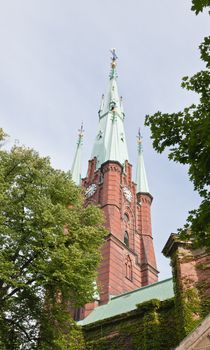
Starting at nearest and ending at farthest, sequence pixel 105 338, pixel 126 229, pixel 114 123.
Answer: pixel 105 338
pixel 126 229
pixel 114 123

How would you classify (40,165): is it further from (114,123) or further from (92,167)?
(114,123)

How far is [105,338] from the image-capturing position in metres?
20.5

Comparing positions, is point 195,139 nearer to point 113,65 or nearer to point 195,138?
point 195,138

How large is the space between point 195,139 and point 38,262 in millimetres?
8908

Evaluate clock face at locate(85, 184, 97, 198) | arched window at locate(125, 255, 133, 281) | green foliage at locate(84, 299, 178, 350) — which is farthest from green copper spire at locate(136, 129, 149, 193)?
green foliage at locate(84, 299, 178, 350)

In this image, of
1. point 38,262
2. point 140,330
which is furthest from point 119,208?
point 38,262

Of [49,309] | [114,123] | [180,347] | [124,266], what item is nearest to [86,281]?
[49,309]

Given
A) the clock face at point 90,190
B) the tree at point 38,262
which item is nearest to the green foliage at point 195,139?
the tree at point 38,262

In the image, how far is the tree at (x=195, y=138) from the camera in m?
7.65

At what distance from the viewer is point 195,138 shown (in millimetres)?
7582

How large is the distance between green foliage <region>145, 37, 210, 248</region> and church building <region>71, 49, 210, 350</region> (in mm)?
5187

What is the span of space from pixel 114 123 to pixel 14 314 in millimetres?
39514

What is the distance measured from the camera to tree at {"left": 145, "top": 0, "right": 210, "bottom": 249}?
765 centimetres

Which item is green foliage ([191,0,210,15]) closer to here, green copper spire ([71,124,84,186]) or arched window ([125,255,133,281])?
arched window ([125,255,133,281])
